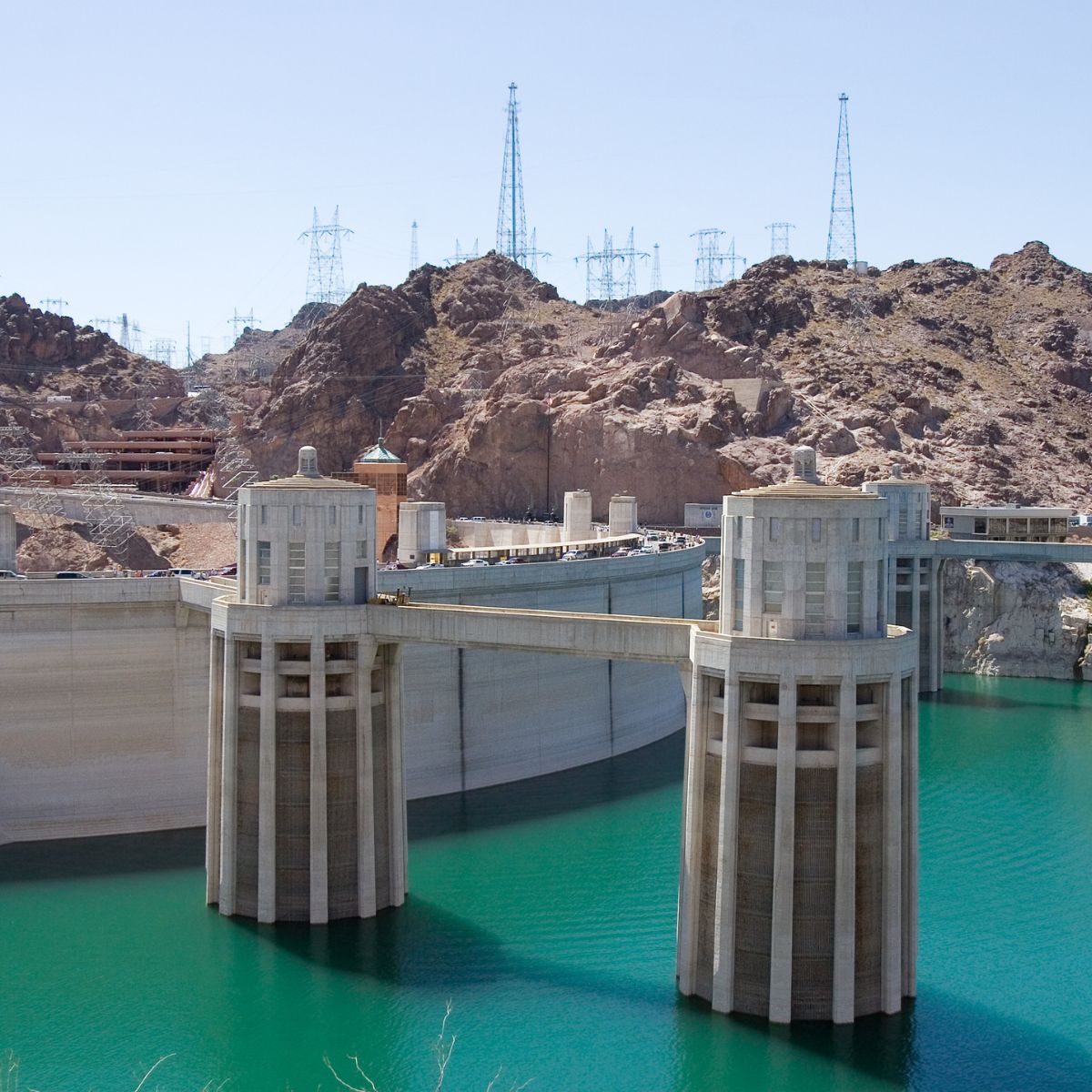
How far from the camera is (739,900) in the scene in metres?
31.6

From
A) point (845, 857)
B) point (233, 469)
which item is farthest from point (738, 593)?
point (233, 469)

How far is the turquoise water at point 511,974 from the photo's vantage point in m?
31.1

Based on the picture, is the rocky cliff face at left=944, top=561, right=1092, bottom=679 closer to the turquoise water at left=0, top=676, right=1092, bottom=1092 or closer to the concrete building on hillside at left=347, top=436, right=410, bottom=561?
the concrete building on hillside at left=347, top=436, right=410, bottom=561

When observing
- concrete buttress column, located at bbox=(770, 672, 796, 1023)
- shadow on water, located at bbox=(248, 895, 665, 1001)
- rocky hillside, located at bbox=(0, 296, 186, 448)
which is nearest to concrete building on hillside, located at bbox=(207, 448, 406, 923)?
shadow on water, located at bbox=(248, 895, 665, 1001)

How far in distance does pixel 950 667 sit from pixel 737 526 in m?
58.1

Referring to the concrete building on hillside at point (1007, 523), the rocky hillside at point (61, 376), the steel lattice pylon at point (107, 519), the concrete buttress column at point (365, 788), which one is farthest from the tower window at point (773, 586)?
the rocky hillside at point (61, 376)

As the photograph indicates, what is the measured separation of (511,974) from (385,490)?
180 feet

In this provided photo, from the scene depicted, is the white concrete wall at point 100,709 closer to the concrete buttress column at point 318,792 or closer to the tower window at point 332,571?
the tower window at point 332,571

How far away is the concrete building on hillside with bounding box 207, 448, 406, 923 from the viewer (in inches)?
1521

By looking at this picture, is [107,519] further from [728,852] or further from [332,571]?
[728,852]

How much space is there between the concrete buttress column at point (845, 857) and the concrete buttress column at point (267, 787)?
1486 cm

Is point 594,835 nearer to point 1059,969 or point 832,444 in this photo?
point 1059,969

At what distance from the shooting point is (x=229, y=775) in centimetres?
3900

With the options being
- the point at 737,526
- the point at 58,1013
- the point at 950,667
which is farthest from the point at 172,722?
the point at 950,667
